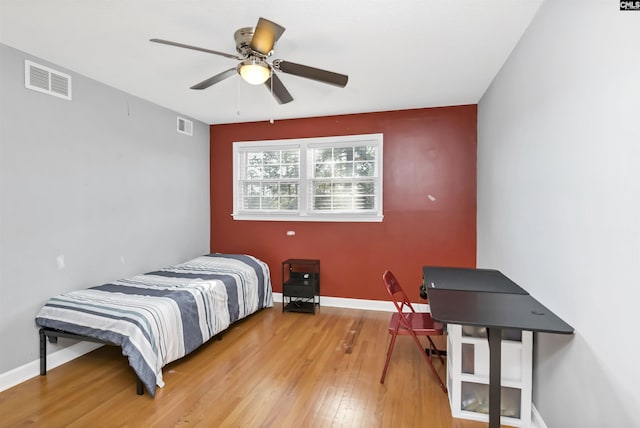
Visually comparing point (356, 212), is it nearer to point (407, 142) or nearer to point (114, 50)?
point (407, 142)

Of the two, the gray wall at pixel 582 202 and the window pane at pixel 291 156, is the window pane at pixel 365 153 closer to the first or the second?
the window pane at pixel 291 156

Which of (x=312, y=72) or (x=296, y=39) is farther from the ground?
(x=296, y=39)

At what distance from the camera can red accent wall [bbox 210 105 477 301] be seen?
12.5ft

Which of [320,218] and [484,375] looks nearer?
[484,375]

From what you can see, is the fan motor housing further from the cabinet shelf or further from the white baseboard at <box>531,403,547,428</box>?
the white baseboard at <box>531,403,547,428</box>

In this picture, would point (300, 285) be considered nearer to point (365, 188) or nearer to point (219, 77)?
point (365, 188)

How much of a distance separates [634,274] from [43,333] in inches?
149

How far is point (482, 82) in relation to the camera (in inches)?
120

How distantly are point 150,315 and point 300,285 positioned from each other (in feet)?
6.46

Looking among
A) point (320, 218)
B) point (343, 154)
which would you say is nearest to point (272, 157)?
point (343, 154)

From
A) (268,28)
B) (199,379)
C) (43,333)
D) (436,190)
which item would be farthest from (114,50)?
(436,190)

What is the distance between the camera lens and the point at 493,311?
1.70 metres

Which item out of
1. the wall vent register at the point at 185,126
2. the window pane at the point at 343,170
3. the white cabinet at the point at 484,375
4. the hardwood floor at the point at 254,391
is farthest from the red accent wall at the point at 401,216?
the white cabinet at the point at 484,375

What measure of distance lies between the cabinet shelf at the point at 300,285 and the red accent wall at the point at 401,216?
6.2 inches
